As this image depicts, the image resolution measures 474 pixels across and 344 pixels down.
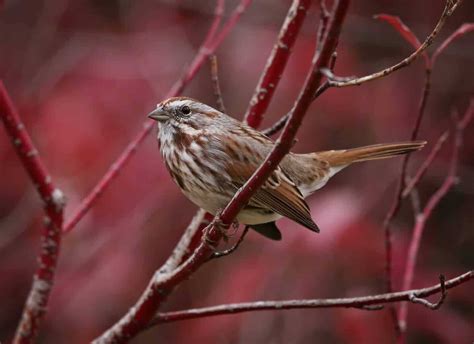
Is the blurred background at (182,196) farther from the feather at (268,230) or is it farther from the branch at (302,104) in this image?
the branch at (302,104)

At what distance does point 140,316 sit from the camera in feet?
8.16

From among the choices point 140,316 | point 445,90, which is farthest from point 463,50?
point 140,316

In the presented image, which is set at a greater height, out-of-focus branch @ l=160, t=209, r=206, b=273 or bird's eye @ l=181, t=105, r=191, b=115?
bird's eye @ l=181, t=105, r=191, b=115

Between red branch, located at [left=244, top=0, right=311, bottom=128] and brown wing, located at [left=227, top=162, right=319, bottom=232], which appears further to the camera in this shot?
brown wing, located at [left=227, top=162, right=319, bottom=232]

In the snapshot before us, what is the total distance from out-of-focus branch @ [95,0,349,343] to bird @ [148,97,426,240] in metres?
0.38

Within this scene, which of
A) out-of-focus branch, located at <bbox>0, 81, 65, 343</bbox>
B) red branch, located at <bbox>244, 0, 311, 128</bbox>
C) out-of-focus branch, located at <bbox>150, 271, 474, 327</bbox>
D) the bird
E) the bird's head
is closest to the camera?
out-of-focus branch, located at <bbox>150, 271, 474, 327</bbox>

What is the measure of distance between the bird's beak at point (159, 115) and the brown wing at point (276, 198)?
0.31m

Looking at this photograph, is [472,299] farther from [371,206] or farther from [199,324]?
[199,324]

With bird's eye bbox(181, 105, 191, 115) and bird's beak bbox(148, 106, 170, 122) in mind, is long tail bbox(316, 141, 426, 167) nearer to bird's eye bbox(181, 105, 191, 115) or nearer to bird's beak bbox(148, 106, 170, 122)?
bird's eye bbox(181, 105, 191, 115)

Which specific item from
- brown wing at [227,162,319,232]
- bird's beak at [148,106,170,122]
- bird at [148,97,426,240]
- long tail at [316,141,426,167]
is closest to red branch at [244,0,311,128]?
bird at [148,97,426,240]

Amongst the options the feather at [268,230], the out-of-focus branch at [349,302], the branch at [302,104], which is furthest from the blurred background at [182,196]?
the branch at [302,104]

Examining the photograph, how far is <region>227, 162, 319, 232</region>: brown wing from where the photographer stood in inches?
109

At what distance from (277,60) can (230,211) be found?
86cm

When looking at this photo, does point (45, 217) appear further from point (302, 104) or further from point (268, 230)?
point (302, 104)
